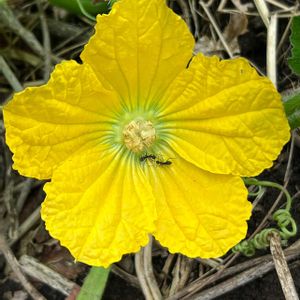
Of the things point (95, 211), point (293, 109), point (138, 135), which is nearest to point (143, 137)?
point (138, 135)

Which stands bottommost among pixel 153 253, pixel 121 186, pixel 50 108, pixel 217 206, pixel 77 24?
pixel 153 253

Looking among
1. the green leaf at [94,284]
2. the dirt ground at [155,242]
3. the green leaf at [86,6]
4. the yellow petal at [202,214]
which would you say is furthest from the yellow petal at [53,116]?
the dirt ground at [155,242]

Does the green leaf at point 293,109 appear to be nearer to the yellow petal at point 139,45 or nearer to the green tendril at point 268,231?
the green tendril at point 268,231

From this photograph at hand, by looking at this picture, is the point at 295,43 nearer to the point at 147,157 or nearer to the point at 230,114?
the point at 230,114

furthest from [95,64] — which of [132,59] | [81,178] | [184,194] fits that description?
[184,194]

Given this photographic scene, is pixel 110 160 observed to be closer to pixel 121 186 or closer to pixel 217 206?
pixel 121 186

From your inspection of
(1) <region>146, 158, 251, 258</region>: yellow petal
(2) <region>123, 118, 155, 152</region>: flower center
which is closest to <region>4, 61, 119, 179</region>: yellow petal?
(2) <region>123, 118, 155, 152</region>: flower center
